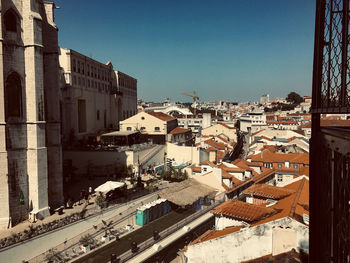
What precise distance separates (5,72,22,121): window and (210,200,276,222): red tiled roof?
1285 cm

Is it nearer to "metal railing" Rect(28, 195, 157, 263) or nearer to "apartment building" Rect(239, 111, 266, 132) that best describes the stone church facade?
"metal railing" Rect(28, 195, 157, 263)

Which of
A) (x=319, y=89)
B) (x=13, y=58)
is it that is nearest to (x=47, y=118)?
(x=13, y=58)

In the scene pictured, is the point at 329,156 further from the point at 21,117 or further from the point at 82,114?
the point at 82,114

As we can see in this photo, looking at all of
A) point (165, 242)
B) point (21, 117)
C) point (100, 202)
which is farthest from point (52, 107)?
point (165, 242)

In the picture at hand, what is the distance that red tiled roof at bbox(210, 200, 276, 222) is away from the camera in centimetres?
1227

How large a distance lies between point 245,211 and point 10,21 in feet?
54.1

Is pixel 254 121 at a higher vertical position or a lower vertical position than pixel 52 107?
lower

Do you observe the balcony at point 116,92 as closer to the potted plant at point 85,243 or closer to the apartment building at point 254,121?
the potted plant at point 85,243

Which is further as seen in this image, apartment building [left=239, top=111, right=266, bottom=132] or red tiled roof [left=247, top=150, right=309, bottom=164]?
apartment building [left=239, top=111, right=266, bottom=132]

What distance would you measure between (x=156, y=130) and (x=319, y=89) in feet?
122

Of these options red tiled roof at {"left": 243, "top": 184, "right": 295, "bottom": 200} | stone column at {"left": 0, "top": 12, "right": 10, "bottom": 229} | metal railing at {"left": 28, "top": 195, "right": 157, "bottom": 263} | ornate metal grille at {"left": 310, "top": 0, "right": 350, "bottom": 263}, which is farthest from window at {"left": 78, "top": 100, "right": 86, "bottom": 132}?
ornate metal grille at {"left": 310, "top": 0, "right": 350, "bottom": 263}

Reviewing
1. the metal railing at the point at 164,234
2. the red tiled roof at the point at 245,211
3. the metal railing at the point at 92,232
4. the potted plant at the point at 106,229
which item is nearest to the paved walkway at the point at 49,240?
the metal railing at the point at 92,232

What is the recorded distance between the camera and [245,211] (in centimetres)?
1341

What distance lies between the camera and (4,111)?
1616cm
